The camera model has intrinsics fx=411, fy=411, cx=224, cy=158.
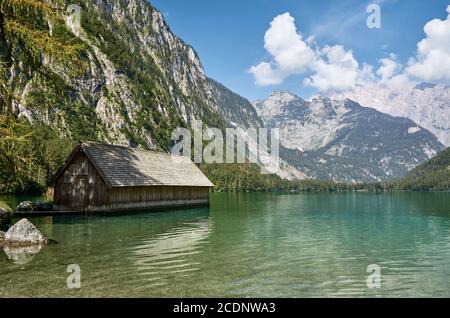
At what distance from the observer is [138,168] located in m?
52.5

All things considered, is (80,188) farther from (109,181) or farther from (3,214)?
(3,214)

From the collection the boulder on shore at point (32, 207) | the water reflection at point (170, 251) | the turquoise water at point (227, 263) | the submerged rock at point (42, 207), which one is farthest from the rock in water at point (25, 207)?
the water reflection at point (170, 251)

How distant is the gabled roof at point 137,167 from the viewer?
4584cm

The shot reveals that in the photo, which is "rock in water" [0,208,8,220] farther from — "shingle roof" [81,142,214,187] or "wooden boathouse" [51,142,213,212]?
"shingle roof" [81,142,214,187]

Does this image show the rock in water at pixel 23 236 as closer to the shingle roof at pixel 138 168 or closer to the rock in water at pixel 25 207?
the shingle roof at pixel 138 168

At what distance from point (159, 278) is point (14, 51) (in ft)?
58.2

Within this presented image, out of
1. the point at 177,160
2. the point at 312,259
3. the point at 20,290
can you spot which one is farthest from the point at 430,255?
the point at 177,160

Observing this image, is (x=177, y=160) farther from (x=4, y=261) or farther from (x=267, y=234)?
(x=4, y=261)

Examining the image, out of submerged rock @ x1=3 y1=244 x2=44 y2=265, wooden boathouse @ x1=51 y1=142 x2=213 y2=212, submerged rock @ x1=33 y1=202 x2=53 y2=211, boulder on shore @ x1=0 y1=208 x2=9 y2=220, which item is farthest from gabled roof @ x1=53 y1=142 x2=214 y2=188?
submerged rock @ x1=3 y1=244 x2=44 y2=265

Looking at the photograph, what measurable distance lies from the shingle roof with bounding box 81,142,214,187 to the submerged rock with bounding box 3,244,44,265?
22594 millimetres

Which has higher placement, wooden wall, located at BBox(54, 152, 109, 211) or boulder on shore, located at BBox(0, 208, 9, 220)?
wooden wall, located at BBox(54, 152, 109, 211)

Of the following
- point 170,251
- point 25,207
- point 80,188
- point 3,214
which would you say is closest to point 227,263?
point 170,251

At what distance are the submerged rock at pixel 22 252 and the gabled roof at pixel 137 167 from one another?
22597 millimetres

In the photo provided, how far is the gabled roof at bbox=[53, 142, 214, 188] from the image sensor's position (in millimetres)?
45844
